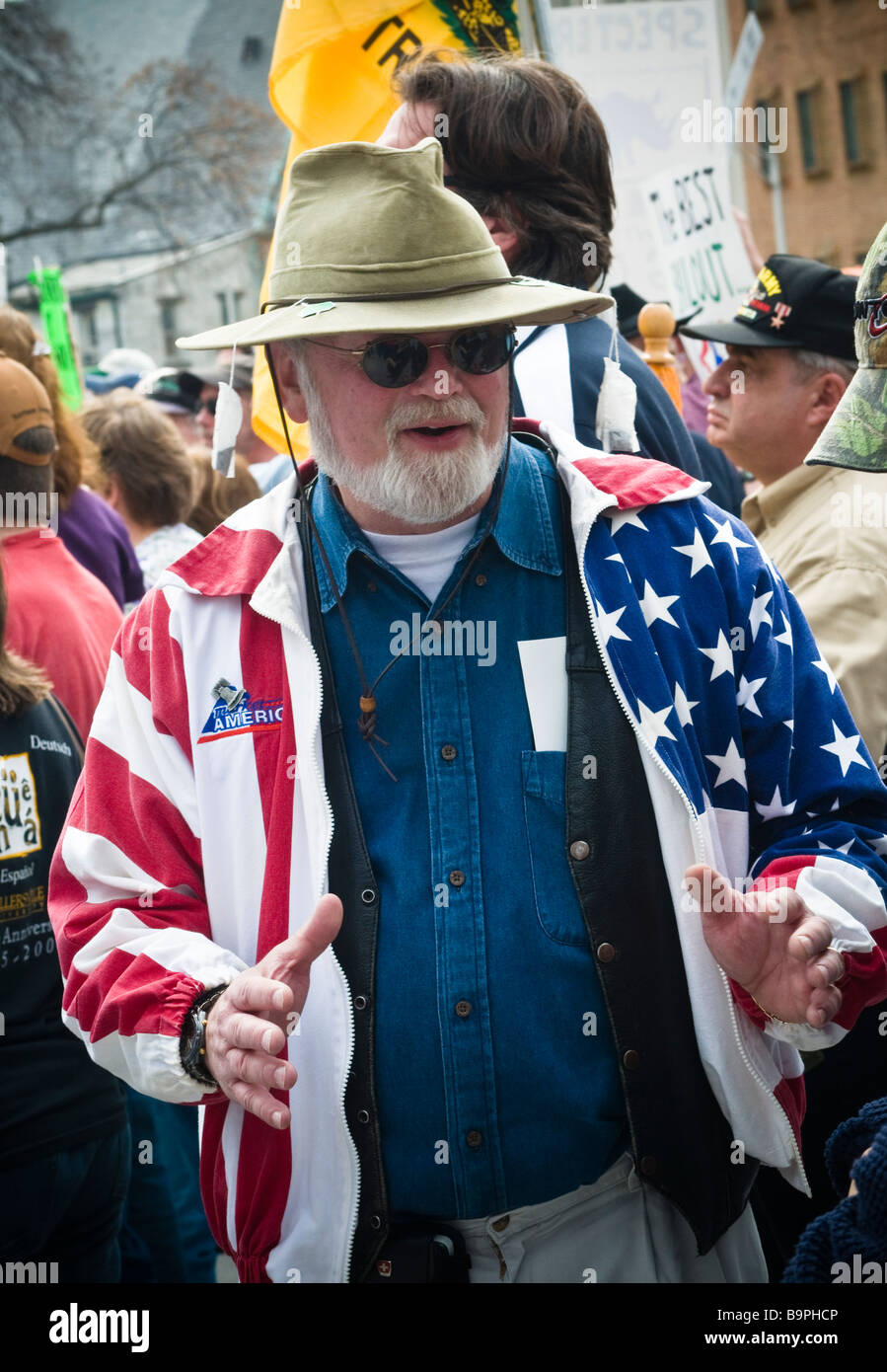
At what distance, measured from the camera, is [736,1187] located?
2.30m

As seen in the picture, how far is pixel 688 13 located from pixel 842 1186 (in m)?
5.45

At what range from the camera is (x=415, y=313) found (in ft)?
7.57

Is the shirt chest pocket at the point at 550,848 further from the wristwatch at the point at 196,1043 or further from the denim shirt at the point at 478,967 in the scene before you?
the wristwatch at the point at 196,1043

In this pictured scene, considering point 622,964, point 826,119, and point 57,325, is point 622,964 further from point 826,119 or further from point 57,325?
point 826,119

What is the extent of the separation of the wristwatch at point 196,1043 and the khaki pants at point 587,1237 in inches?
18.0

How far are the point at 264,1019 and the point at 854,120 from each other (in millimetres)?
25411

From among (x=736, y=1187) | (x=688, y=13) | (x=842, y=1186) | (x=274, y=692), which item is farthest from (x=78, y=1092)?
(x=688, y=13)

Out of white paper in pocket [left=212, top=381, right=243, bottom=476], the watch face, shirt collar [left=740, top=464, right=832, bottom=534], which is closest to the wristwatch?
the watch face

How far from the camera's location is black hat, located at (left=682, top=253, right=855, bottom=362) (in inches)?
147

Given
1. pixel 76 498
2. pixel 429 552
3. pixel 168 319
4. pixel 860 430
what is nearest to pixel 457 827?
pixel 429 552

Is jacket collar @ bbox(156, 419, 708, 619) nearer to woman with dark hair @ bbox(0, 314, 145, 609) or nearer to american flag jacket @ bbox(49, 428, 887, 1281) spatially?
american flag jacket @ bbox(49, 428, 887, 1281)

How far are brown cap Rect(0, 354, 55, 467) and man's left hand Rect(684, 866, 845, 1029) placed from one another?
7.17ft

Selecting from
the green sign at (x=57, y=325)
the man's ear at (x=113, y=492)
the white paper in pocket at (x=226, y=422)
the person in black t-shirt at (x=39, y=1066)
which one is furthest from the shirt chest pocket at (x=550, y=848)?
the green sign at (x=57, y=325)
